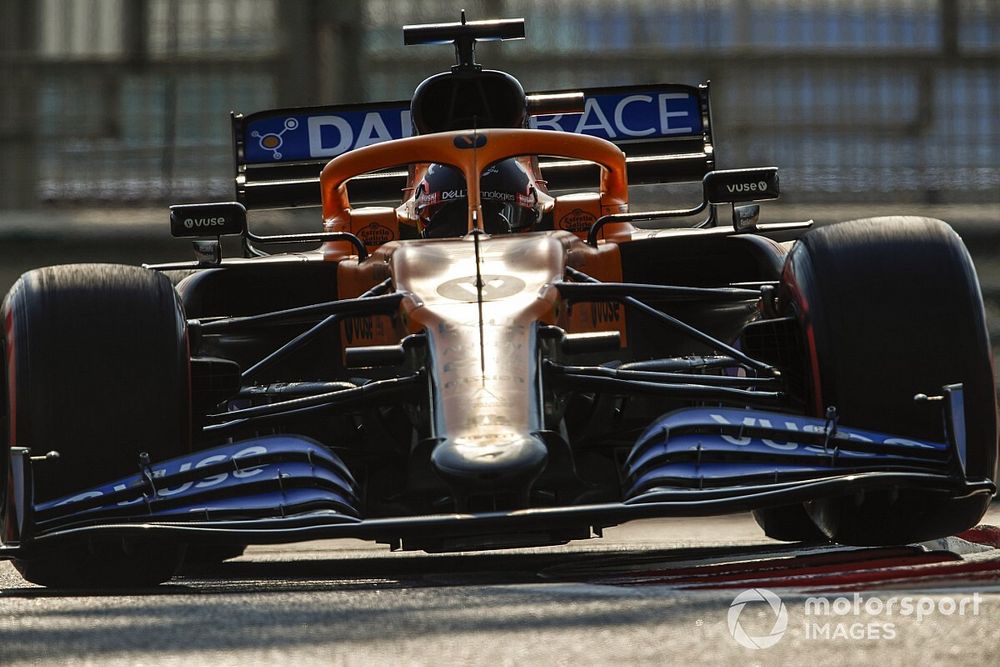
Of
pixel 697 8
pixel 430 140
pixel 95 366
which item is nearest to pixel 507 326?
pixel 95 366

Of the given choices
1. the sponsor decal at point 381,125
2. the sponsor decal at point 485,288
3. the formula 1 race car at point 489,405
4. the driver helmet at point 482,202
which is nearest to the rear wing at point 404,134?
the sponsor decal at point 381,125

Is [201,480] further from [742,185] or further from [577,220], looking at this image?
[577,220]

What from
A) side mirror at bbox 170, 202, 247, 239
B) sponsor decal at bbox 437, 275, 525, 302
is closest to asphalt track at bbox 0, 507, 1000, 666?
sponsor decal at bbox 437, 275, 525, 302

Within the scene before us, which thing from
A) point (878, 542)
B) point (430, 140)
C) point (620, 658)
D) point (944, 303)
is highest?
point (430, 140)

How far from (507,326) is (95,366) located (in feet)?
3.34

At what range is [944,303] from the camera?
14.8ft

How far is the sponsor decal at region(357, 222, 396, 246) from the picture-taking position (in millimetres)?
6480

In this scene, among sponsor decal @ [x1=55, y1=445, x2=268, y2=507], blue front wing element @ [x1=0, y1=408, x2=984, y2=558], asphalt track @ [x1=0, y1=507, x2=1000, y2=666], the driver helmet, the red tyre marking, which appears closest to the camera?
asphalt track @ [x1=0, y1=507, x2=1000, y2=666]

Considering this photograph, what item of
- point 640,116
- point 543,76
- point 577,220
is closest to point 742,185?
point 577,220

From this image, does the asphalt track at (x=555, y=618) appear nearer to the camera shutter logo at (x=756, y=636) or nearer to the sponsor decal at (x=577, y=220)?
the camera shutter logo at (x=756, y=636)

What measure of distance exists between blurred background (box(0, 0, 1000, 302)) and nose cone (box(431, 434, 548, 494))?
19.4 ft

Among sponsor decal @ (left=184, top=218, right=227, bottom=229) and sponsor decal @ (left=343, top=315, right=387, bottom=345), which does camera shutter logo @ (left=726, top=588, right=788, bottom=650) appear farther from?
sponsor decal @ (left=184, top=218, right=227, bottom=229)

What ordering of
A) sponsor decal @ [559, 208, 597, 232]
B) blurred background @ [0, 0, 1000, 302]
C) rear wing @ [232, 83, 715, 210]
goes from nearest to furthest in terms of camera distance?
sponsor decal @ [559, 208, 597, 232] < rear wing @ [232, 83, 715, 210] < blurred background @ [0, 0, 1000, 302]

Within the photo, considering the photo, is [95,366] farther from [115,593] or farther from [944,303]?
[944,303]
